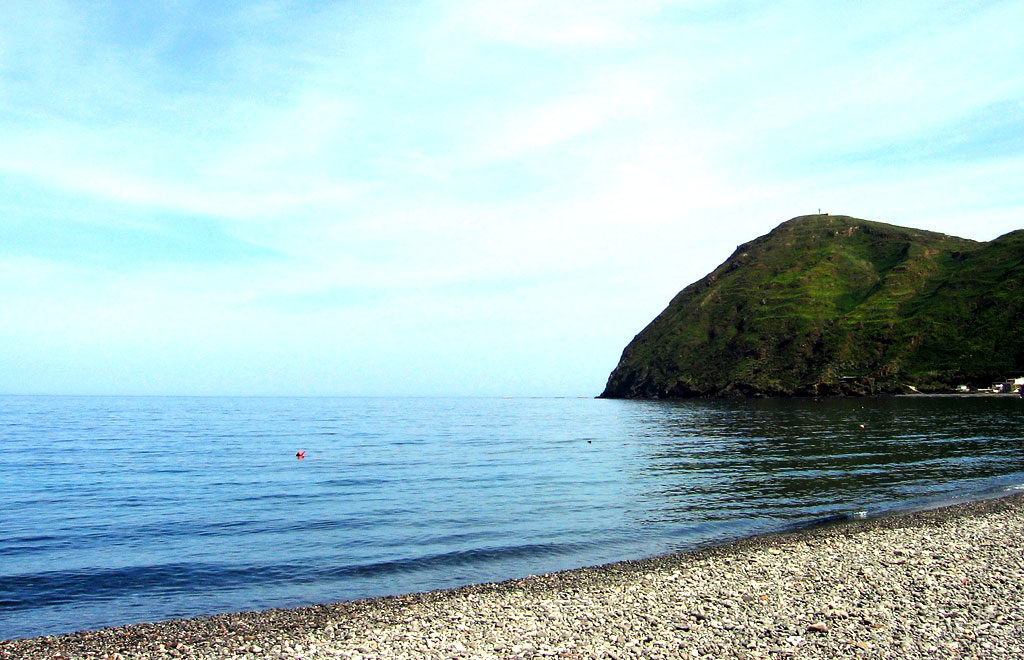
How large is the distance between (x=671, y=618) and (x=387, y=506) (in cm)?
2203

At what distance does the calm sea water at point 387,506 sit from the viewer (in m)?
22.5

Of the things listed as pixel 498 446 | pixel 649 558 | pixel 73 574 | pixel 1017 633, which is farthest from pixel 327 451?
pixel 1017 633

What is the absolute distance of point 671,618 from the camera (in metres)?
16.8

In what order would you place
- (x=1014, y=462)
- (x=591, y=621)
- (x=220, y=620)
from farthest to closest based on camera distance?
(x=1014, y=462) → (x=220, y=620) → (x=591, y=621)

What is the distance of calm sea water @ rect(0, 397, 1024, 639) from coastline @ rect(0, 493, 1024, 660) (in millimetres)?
2884

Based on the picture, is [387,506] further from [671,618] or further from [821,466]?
[821,466]

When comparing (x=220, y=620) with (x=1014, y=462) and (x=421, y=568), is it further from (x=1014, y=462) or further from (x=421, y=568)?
(x=1014, y=462)

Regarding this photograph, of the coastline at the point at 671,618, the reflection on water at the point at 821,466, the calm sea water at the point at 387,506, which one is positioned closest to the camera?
the coastline at the point at 671,618

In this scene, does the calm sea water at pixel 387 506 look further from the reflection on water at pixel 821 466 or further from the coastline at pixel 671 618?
the coastline at pixel 671 618

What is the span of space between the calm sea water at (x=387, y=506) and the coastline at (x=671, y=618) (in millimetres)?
2884

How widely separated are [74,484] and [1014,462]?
215 feet

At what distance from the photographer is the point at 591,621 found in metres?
16.7

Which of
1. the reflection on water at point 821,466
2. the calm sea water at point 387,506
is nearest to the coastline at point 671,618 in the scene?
the calm sea water at point 387,506

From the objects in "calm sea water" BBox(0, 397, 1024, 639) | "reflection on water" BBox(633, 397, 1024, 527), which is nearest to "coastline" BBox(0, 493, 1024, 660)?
"calm sea water" BBox(0, 397, 1024, 639)
